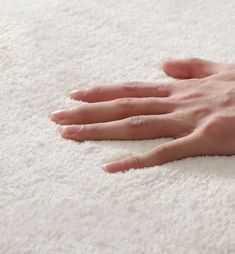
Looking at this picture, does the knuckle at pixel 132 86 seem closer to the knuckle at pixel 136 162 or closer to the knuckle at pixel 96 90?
the knuckle at pixel 96 90

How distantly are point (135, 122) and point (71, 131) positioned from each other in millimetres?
99

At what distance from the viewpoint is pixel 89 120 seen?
847 millimetres

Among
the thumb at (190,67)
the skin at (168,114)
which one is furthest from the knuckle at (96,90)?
the thumb at (190,67)

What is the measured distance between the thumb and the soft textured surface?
2 cm

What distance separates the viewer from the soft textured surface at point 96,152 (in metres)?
0.69

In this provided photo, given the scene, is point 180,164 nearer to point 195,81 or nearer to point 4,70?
point 195,81

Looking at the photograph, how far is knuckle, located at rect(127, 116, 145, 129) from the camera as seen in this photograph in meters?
0.81

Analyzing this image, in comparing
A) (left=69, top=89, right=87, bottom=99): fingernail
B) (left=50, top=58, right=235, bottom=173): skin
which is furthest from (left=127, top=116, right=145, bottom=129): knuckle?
(left=69, top=89, right=87, bottom=99): fingernail

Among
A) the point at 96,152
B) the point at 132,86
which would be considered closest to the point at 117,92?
the point at 132,86

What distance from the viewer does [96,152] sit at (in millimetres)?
795

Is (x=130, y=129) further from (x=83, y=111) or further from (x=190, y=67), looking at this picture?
(x=190, y=67)

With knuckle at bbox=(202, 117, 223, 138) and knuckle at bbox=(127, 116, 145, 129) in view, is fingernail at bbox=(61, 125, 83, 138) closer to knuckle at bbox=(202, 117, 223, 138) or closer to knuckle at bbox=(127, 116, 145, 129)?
knuckle at bbox=(127, 116, 145, 129)

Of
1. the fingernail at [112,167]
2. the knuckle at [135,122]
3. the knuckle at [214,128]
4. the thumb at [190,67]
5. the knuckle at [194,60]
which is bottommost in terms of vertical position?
the fingernail at [112,167]

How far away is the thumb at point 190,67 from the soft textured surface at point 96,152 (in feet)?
0.08
